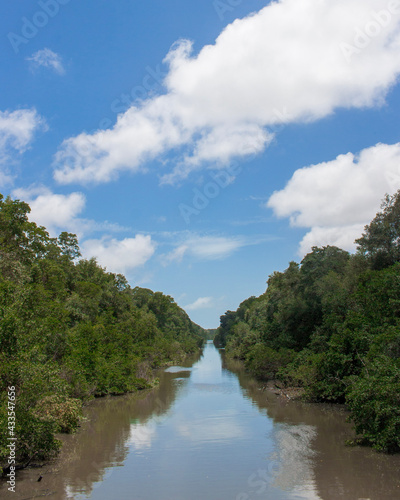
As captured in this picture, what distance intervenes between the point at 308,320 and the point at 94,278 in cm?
3060

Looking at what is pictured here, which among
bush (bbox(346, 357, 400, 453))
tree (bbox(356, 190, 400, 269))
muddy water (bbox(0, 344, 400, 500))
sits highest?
tree (bbox(356, 190, 400, 269))

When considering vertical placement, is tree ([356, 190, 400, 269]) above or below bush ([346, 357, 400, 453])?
above

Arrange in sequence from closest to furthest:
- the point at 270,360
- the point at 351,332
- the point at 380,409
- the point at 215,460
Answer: the point at 380,409
the point at 215,460
the point at 351,332
the point at 270,360

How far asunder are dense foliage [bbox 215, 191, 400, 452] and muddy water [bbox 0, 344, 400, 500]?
143 centimetres

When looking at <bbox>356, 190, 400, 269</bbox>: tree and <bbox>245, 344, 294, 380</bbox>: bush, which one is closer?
<bbox>356, 190, 400, 269</bbox>: tree

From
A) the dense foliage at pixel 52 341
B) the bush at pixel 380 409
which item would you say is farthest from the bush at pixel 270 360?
the bush at pixel 380 409

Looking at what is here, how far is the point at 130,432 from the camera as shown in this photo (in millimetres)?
20016

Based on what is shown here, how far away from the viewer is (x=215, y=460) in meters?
15.1

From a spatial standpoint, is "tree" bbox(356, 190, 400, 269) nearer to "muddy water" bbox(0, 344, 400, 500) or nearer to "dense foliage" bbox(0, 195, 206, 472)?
"muddy water" bbox(0, 344, 400, 500)

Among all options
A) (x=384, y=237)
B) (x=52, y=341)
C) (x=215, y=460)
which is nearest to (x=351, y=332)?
(x=384, y=237)

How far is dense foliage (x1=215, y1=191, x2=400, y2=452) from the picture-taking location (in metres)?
15.6

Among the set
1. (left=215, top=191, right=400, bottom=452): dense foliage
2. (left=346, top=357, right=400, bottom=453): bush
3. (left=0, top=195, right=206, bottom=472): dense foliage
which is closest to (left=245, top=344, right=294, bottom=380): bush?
(left=215, top=191, right=400, bottom=452): dense foliage

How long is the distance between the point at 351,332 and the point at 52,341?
55.3 ft

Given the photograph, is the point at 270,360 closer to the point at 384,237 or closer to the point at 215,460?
the point at 384,237
